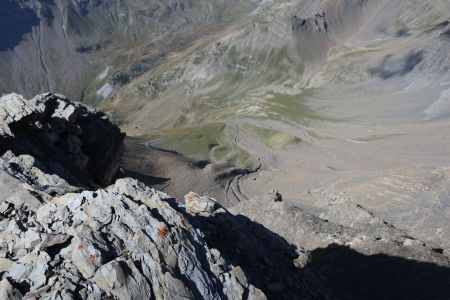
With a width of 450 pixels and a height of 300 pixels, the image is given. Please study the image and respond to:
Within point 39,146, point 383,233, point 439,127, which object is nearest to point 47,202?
point 39,146

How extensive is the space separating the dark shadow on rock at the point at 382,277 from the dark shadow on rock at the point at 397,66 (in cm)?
13052

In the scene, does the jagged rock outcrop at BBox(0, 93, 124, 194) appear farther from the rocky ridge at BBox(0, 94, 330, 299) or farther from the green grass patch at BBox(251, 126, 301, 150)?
the green grass patch at BBox(251, 126, 301, 150)

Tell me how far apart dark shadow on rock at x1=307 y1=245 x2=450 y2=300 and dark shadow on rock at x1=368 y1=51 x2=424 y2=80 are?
13052cm

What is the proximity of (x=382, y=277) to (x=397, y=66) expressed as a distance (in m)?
140

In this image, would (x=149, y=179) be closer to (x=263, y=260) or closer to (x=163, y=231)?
(x=263, y=260)

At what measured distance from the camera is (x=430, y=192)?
65812 millimetres

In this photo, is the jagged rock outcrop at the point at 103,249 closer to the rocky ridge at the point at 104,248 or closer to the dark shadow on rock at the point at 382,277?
the rocky ridge at the point at 104,248

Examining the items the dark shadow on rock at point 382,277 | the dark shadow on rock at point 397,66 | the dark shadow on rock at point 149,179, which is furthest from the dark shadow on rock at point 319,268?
the dark shadow on rock at point 397,66

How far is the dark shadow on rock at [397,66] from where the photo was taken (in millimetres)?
160475

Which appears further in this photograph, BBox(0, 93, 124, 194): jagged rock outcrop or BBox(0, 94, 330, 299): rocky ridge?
BBox(0, 93, 124, 194): jagged rock outcrop

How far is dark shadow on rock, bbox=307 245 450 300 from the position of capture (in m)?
35.8

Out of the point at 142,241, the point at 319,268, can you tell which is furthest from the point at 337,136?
the point at 142,241

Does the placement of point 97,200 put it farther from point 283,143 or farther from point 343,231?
point 283,143

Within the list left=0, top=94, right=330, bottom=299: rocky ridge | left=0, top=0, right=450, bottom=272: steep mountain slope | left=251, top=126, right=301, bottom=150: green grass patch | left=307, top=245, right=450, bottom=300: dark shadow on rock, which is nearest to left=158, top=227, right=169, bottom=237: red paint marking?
left=0, top=94, right=330, bottom=299: rocky ridge
